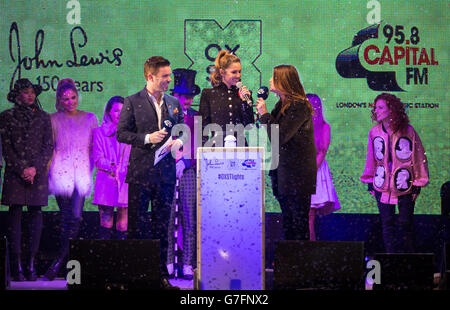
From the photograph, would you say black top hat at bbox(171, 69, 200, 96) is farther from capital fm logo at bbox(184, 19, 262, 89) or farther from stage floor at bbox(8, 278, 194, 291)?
stage floor at bbox(8, 278, 194, 291)

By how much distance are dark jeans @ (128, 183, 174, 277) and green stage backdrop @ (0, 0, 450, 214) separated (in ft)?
5.10

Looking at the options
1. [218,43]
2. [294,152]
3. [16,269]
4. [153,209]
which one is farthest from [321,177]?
[16,269]

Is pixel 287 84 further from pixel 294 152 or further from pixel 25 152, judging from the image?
pixel 25 152

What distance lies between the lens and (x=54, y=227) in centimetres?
605

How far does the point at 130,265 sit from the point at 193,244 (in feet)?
4.81

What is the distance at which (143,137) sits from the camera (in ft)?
15.3

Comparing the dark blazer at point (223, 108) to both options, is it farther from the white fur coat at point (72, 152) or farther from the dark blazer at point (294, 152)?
the white fur coat at point (72, 152)

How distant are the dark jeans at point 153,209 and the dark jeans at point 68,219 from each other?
3.36 ft

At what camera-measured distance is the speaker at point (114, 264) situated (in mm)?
3857

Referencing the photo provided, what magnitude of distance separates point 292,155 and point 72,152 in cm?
231

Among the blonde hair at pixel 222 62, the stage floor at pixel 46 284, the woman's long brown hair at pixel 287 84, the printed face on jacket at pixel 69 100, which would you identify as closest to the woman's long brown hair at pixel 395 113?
the woman's long brown hair at pixel 287 84

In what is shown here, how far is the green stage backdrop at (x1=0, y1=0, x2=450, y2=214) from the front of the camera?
6.00 meters

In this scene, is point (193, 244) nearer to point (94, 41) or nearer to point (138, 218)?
point (138, 218)

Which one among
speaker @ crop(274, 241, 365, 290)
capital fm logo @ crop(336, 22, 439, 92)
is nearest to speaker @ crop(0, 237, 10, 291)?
speaker @ crop(274, 241, 365, 290)
